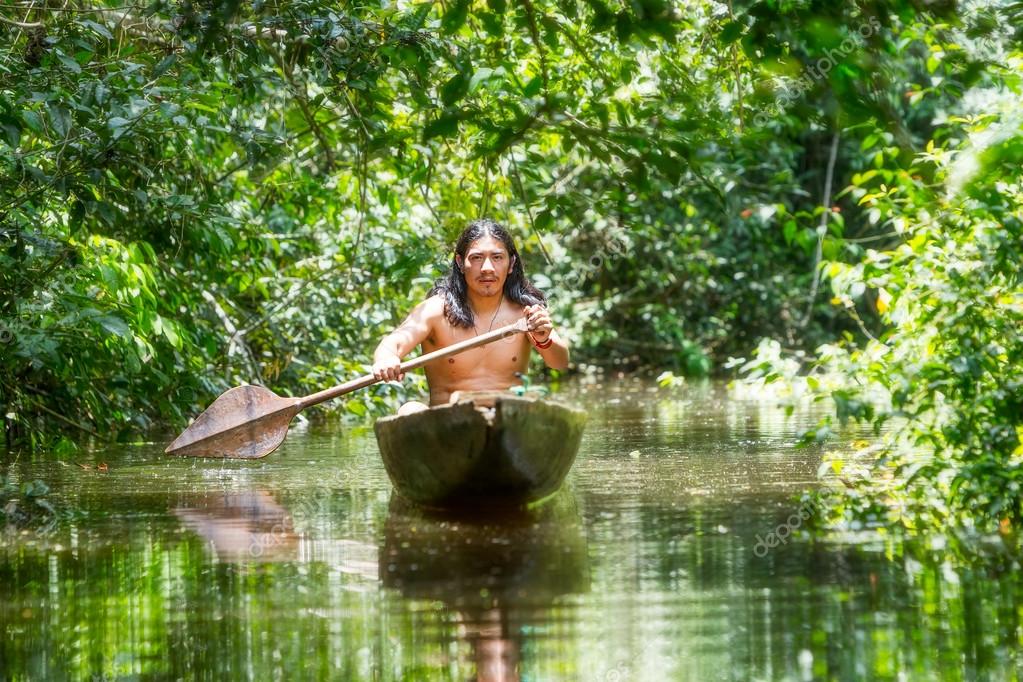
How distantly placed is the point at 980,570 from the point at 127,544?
8.70ft

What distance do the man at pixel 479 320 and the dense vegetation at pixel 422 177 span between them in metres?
0.46

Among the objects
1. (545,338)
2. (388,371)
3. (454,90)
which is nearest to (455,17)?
(454,90)

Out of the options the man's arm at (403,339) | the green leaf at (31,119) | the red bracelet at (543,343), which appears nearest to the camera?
the green leaf at (31,119)

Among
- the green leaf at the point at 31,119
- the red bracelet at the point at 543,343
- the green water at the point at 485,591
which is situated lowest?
the green water at the point at 485,591

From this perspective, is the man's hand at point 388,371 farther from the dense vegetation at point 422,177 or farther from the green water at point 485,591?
the dense vegetation at point 422,177

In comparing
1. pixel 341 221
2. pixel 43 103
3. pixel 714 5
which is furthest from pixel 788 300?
pixel 43 103

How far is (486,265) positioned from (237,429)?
140 cm

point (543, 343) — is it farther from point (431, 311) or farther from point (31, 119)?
point (31, 119)

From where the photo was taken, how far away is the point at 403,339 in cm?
600

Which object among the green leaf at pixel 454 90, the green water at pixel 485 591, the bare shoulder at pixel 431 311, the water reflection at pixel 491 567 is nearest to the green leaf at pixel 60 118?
the green water at pixel 485 591

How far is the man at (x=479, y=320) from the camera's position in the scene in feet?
19.8

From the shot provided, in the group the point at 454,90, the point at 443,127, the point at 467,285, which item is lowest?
the point at 467,285

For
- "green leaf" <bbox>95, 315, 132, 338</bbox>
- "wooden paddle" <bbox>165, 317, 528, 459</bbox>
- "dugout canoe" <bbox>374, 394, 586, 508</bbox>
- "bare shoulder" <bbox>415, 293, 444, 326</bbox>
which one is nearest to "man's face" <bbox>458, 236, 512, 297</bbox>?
"bare shoulder" <bbox>415, 293, 444, 326</bbox>

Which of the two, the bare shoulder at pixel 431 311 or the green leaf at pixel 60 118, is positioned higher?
the green leaf at pixel 60 118
